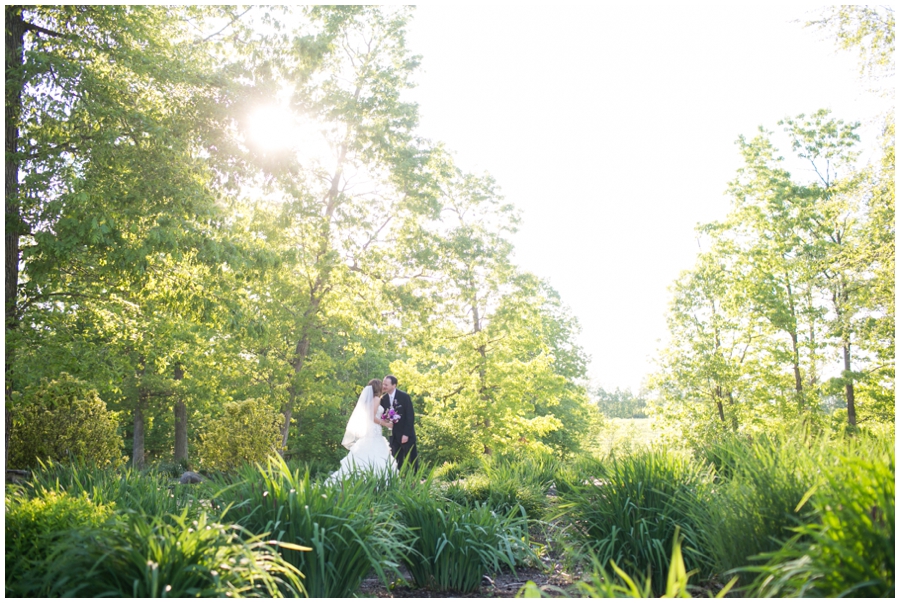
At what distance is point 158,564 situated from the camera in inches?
112

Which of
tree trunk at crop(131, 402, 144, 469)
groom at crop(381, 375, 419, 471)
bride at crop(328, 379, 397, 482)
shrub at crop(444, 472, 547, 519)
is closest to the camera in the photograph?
shrub at crop(444, 472, 547, 519)

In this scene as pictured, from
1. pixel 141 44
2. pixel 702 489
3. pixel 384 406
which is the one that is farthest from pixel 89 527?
pixel 141 44

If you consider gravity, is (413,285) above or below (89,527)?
above

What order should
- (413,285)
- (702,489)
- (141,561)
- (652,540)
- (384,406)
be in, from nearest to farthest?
1. (141,561)
2. (652,540)
3. (702,489)
4. (384,406)
5. (413,285)

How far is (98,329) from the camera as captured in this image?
12.0 m

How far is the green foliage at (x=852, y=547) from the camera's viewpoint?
2426mm

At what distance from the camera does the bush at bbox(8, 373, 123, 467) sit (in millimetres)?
11242

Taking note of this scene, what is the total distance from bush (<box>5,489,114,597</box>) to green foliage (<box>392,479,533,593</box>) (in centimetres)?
221

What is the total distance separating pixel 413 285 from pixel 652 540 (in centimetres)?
1365

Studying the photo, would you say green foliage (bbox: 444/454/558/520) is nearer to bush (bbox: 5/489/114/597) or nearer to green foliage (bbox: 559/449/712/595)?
green foliage (bbox: 559/449/712/595)

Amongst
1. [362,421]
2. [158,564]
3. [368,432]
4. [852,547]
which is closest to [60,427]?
[362,421]

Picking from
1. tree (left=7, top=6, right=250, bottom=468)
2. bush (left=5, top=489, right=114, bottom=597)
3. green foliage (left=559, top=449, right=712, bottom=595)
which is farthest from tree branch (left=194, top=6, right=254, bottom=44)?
green foliage (left=559, top=449, right=712, bottom=595)

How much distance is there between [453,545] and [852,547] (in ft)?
8.97

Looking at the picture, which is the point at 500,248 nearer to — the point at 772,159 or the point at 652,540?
the point at 772,159
